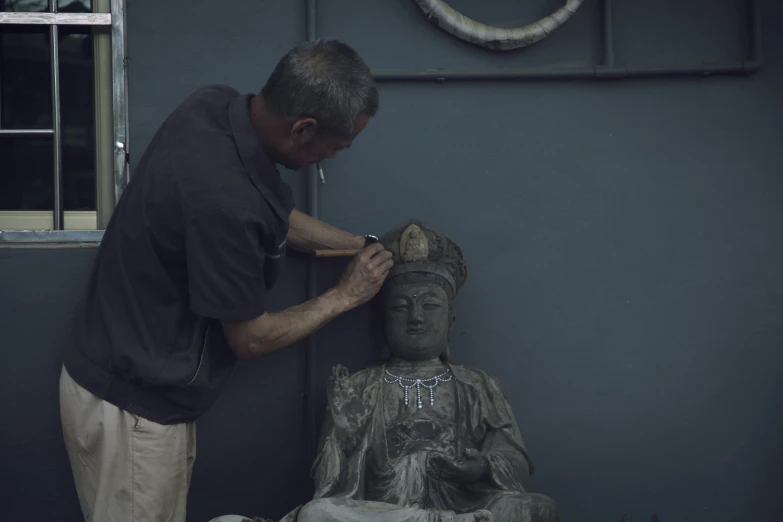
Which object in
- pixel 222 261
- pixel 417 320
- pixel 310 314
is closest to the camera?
pixel 222 261

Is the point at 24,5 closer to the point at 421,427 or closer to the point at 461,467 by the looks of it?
the point at 421,427

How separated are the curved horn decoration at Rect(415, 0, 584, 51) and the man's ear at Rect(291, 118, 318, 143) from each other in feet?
4.54

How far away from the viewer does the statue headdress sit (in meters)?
4.60

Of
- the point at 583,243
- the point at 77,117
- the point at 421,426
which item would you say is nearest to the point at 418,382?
the point at 421,426

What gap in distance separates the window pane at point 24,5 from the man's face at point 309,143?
68.2 inches

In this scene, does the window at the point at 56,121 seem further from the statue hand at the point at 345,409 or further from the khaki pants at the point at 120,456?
the statue hand at the point at 345,409

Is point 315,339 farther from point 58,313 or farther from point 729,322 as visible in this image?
point 729,322

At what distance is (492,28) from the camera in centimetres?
496

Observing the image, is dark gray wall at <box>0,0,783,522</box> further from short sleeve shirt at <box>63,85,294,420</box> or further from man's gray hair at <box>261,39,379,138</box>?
man's gray hair at <box>261,39,379,138</box>

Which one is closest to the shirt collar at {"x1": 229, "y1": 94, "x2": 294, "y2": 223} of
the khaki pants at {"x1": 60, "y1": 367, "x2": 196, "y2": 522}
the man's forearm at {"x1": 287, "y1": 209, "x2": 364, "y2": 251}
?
the man's forearm at {"x1": 287, "y1": 209, "x2": 364, "y2": 251}

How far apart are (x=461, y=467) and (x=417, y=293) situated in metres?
0.80

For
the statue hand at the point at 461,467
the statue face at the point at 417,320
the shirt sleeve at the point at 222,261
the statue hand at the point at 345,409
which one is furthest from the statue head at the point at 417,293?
the shirt sleeve at the point at 222,261

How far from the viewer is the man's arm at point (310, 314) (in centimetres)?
390

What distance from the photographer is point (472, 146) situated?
16.6 feet
